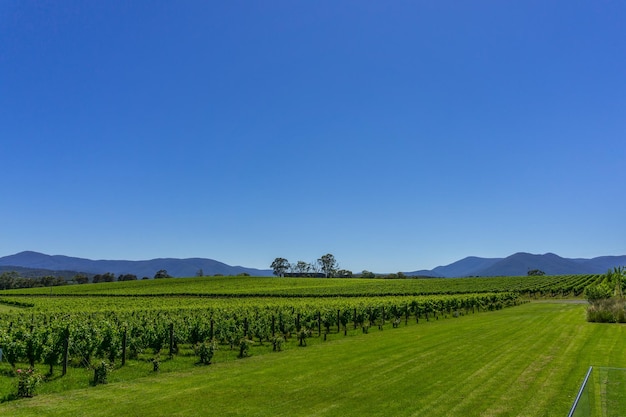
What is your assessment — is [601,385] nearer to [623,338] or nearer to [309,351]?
[309,351]

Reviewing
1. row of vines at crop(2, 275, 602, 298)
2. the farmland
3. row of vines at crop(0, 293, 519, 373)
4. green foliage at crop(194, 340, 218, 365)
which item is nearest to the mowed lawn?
the farmland

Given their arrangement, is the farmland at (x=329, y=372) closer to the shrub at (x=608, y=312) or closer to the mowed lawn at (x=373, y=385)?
the mowed lawn at (x=373, y=385)

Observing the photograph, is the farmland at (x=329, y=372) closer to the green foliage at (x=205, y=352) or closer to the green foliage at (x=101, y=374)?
the green foliage at (x=101, y=374)

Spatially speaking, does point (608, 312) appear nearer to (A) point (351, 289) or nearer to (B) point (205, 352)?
(B) point (205, 352)

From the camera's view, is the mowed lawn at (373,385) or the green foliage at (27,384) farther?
the green foliage at (27,384)

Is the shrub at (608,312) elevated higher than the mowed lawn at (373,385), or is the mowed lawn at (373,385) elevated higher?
the shrub at (608,312)

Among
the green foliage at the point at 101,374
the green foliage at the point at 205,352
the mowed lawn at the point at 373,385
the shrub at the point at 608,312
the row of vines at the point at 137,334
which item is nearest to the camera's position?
the mowed lawn at the point at 373,385

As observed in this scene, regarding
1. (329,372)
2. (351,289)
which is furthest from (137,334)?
(351,289)

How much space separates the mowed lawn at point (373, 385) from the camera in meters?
11.2

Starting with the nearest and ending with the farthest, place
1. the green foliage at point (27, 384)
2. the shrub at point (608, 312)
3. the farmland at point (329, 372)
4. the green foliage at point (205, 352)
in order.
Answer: the farmland at point (329, 372) < the green foliage at point (27, 384) < the green foliage at point (205, 352) < the shrub at point (608, 312)

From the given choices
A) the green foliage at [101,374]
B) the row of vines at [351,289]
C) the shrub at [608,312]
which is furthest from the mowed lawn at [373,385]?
the row of vines at [351,289]

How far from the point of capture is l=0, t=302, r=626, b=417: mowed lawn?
1118 cm

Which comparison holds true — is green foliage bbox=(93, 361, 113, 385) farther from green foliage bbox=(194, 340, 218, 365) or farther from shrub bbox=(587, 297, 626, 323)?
shrub bbox=(587, 297, 626, 323)

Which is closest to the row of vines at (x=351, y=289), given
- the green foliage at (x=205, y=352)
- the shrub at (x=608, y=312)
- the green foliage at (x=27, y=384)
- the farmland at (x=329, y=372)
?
the shrub at (x=608, y=312)
